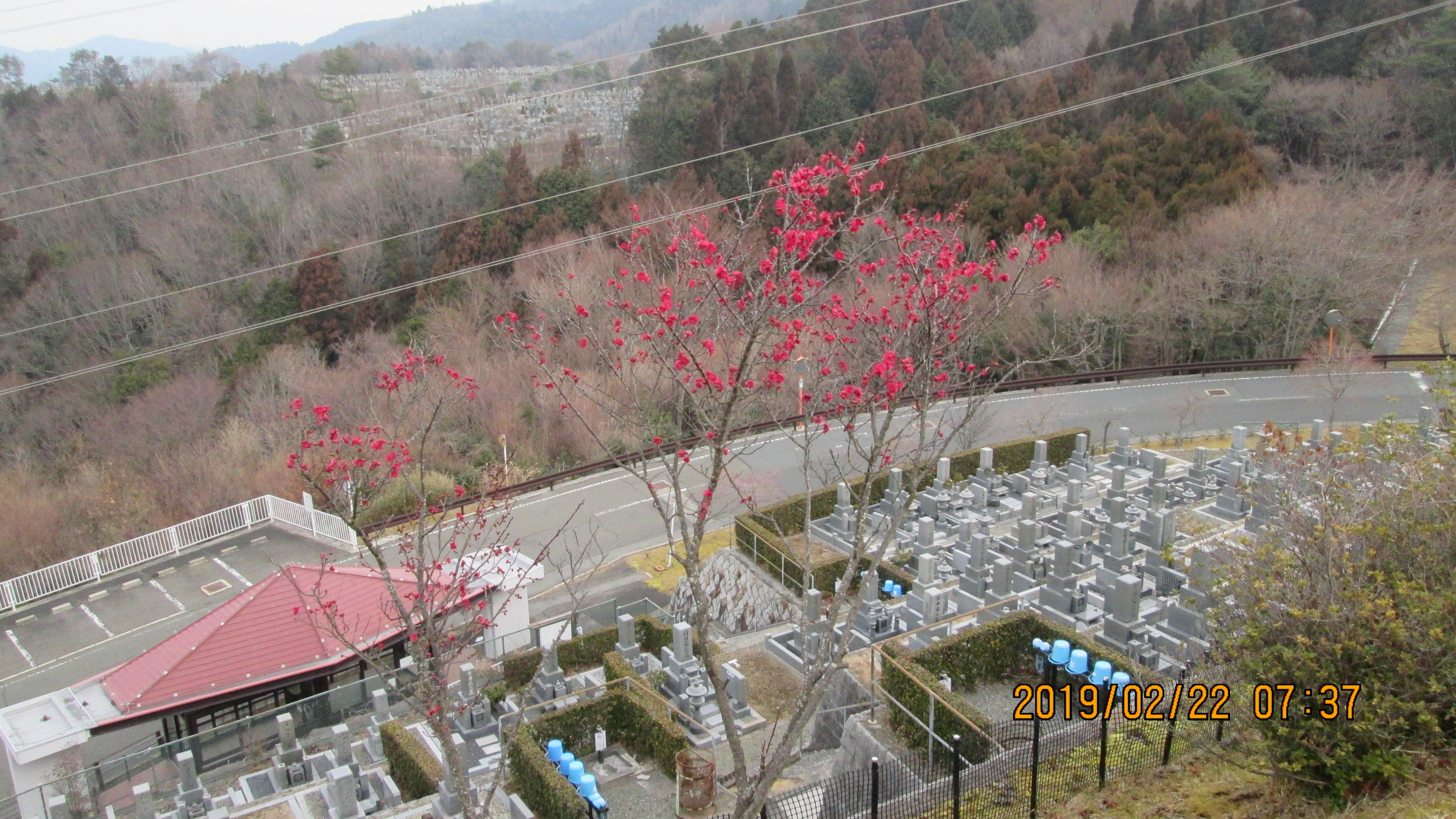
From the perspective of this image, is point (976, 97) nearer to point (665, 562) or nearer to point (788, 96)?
point (788, 96)

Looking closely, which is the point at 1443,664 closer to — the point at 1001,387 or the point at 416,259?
the point at 1001,387

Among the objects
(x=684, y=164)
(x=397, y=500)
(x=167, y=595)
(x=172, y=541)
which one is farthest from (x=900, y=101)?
(x=167, y=595)

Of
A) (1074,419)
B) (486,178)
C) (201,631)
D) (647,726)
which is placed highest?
(486,178)

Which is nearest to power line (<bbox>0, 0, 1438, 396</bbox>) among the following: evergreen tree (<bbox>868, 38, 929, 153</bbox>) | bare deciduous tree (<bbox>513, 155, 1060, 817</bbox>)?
evergreen tree (<bbox>868, 38, 929, 153</bbox>)

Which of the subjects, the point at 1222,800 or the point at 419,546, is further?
the point at 1222,800

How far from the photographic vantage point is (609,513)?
23.8 meters

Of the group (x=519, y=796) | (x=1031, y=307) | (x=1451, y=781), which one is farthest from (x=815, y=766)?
(x=1031, y=307)

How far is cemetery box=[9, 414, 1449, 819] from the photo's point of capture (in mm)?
9688

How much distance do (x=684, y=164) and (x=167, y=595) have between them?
2868 centimetres

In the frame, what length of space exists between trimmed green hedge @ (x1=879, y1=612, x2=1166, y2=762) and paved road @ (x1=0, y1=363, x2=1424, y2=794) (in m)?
4.64

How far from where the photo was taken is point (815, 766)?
12.1 metres

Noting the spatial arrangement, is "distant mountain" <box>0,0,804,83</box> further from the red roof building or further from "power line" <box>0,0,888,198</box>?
the red roof building

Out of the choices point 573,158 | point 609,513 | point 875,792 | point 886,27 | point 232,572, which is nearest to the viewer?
point 875,792

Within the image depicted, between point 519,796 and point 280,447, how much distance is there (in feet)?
64.5
